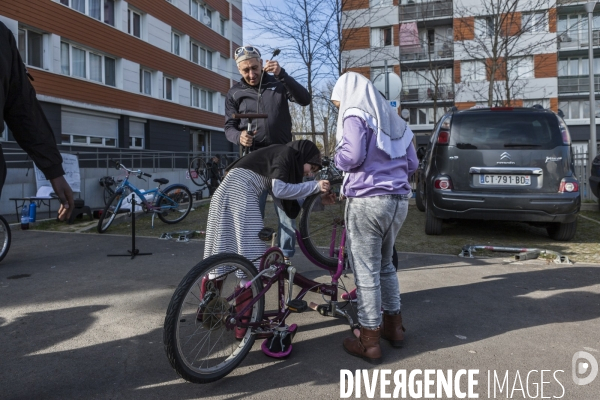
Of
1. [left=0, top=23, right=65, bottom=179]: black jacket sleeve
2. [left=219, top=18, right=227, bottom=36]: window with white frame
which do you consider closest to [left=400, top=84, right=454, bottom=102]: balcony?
[left=219, top=18, right=227, bottom=36]: window with white frame

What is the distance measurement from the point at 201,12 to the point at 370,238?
31373 mm

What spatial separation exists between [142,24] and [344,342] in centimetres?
2528

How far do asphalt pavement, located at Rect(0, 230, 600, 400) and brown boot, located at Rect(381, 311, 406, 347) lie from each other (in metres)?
0.09

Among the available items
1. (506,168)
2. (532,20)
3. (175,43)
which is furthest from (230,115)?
(175,43)

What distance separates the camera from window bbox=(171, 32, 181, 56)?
27812mm

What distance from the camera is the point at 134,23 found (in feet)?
79.8

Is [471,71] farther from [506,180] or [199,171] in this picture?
[506,180]

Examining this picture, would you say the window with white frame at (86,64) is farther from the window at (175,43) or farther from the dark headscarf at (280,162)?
the dark headscarf at (280,162)

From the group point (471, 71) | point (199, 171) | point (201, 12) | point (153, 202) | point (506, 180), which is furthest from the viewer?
point (471, 71)

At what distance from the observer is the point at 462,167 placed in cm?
642

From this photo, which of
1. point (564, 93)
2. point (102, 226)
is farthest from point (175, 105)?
point (564, 93)

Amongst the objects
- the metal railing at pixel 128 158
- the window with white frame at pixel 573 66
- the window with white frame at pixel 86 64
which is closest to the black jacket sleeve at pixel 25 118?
the metal railing at pixel 128 158

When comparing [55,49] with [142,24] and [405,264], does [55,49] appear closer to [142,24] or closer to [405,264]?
[142,24]

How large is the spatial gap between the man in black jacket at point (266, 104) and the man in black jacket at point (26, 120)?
6.02 feet
